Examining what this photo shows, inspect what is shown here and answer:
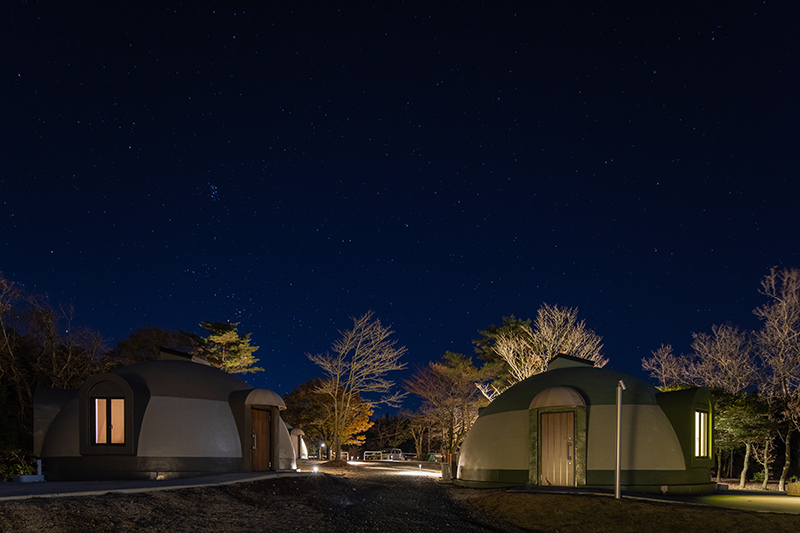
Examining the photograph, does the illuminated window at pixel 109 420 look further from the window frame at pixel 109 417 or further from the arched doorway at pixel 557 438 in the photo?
the arched doorway at pixel 557 438

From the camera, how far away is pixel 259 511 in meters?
10.3

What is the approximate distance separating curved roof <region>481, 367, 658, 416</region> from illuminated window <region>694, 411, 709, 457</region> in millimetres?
1217

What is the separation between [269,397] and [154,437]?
321 centimetres

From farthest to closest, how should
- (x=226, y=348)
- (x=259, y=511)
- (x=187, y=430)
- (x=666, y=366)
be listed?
1. (x=226, y=348)
2. (x=666, y=366)
3. (x=187, y=430)
4. (x=259, y=511)

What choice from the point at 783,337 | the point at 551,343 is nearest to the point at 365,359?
→ the point at 551,343

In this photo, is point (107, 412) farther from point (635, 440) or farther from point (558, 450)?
point (635, 440)

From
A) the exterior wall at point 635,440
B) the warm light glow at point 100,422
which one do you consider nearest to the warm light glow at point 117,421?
the warm light glow at point 100,422

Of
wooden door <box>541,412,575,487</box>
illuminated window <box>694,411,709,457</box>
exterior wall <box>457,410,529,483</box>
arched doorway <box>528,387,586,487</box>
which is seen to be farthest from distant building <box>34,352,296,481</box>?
illuminated window <box>694,411,709,457</box>

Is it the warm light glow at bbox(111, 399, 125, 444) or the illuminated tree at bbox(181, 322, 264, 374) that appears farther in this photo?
the illuminated tree at bbox(181, 322, 264, 374)

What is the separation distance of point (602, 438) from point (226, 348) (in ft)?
102

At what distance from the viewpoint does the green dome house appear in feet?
46.1

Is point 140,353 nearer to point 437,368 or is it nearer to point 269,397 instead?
point 437,368

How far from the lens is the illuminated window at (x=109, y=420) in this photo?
14.1 m

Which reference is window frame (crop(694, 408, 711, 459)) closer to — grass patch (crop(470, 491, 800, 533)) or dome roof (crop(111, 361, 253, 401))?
grass patch (crop(470, 491, 800, 533))
